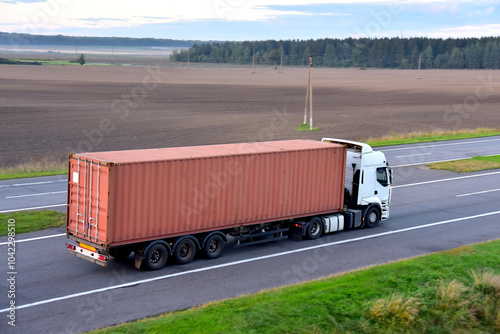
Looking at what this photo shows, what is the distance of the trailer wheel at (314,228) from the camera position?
21.4 m

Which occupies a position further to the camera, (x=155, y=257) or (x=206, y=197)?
(x=206, y=197)

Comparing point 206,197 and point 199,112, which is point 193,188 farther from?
point 199,112

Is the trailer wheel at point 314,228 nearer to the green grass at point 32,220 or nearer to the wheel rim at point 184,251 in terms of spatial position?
the wheel rim at point 184,251

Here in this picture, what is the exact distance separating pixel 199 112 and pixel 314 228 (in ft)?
163

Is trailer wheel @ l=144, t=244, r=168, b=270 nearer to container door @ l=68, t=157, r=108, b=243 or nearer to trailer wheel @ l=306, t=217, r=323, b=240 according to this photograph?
container door @ l=68, t=157, r=108, b=243

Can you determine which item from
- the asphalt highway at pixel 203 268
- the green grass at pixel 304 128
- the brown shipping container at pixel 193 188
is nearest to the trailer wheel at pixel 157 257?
the asphalt highway at pixel 203 268

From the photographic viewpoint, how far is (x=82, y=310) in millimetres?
14328

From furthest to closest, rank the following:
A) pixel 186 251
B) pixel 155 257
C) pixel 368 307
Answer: pixel 186 251
pixel 155 257
pixel 368 307

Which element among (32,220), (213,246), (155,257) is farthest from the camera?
(32,220)

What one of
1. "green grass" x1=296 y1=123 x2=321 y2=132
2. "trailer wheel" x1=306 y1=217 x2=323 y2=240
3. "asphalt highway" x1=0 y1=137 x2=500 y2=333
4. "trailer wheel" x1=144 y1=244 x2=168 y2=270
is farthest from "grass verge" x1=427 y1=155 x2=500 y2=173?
"trailer wheel" x1=144 y1=244 x2=168 y2=270

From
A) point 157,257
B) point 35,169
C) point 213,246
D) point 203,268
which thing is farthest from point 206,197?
point 35,169

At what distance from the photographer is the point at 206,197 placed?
18.2 metres

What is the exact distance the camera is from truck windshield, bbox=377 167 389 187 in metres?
23.4

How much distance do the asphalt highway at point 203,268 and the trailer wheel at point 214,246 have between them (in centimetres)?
21
